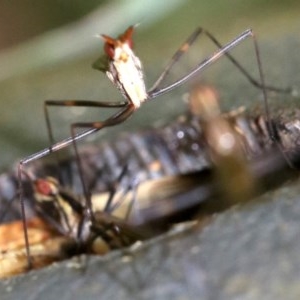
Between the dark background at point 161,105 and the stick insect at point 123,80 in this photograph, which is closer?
the dark background at point 161,105

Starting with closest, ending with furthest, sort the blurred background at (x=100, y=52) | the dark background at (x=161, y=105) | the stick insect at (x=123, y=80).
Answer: the dark background at (x=161, y=105), the stick insect at (x=123, y=80), the blurred background at (x=100, y=52)

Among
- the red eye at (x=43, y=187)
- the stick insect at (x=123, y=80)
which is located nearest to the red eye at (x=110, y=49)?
the stick insect at (x=123, y=80)

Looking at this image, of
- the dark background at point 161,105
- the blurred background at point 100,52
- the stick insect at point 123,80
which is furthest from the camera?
the blurred background at point 100,52

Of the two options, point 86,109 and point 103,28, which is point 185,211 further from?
point 103,28

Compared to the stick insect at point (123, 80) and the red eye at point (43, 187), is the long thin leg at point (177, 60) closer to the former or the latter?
the stick insect at point (123, 80)

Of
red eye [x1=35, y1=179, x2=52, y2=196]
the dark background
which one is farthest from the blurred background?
red eye [x1=35, y1=179, x2=52, y2=196]

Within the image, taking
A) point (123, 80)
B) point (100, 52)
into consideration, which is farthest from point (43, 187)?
point (100, 52)
